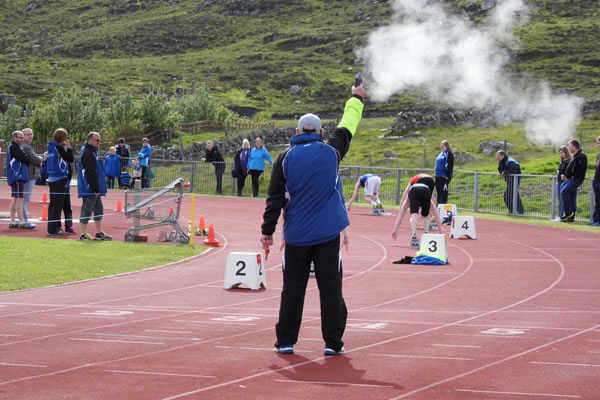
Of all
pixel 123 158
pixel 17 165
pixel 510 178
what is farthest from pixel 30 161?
pixel 123 158

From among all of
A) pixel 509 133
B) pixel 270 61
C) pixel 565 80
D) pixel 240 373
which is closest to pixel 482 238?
pixel 240 373

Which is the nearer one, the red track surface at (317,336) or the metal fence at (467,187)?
the red track surface at (317,336)

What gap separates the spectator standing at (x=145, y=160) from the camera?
36.8m

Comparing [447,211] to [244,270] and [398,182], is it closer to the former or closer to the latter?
[398,182]

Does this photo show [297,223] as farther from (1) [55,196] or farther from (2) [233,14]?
(2) [233,14]

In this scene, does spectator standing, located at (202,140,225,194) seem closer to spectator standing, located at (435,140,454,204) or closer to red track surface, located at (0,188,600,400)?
spectator standing, located at (435,140,454,204)

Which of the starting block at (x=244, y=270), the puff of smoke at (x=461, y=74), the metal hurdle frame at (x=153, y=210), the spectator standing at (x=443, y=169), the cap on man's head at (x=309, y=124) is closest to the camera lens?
the cap on man's head at (x=309, y=124)

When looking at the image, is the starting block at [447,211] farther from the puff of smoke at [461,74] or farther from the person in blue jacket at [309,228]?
the puff of smoke at [461,74]

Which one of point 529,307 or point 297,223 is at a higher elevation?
point 297,223

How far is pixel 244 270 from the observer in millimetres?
13148

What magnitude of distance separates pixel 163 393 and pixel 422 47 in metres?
78.6

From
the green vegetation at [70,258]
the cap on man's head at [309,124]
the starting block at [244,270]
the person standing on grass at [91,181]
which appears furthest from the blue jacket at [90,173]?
the cap on man's head at [309,124]

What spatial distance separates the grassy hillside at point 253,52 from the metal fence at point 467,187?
5900 centimetres

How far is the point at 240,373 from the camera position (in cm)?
755
